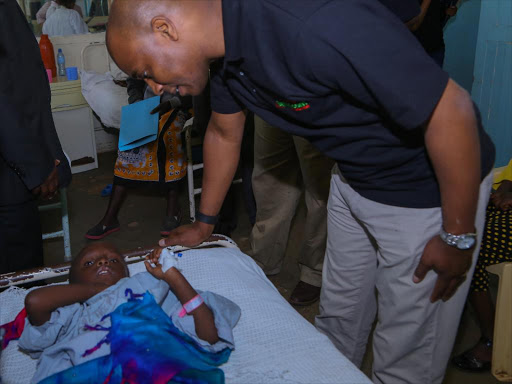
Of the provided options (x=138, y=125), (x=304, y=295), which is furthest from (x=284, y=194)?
(x=138, y=125)

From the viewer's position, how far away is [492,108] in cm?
379

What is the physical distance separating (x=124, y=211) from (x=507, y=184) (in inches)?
117

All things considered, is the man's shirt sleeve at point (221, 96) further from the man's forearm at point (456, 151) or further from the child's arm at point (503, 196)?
the child's arm at point (503, 196)

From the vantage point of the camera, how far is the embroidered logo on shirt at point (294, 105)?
1284 millimetres

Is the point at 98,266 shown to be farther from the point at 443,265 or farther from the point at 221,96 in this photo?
the point at 443,265

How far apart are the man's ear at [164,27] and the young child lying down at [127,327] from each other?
2.56 feet

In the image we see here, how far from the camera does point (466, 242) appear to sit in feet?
4.35

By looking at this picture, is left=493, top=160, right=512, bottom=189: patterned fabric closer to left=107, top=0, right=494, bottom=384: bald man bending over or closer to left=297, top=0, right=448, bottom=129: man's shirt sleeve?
left=107, top=0, right=494, bottom=384: bald man bending over

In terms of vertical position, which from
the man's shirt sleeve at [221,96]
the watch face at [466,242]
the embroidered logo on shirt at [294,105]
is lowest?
the watch face at [466,242]

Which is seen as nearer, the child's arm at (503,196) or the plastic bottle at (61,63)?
the child's arm at (503,196)

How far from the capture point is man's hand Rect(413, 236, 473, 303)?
1.35 metres

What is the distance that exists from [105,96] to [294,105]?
362 cm

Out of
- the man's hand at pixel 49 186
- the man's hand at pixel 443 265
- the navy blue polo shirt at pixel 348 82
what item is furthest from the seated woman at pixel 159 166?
the man's hand at pixel 443 265

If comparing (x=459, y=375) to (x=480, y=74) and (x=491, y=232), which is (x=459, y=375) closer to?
(x=491, y=232)
